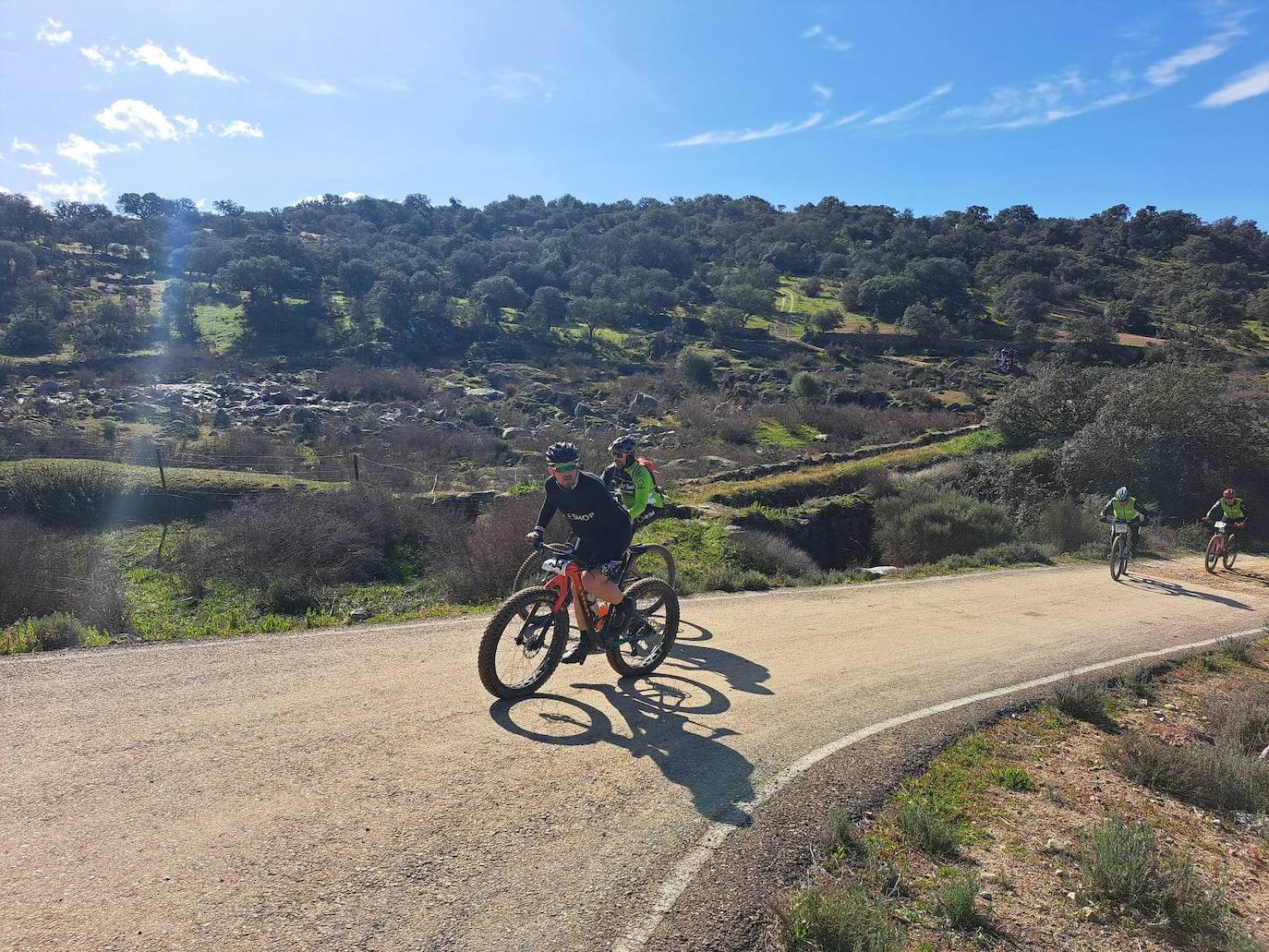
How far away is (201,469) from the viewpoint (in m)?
23.2

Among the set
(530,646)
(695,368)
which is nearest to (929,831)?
(530,646)

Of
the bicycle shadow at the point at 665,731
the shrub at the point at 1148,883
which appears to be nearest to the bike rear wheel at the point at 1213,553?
the shrub at the point at 1148,883

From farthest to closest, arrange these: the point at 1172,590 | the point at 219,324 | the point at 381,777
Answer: the point at 219,324
the point at 1172,590
the point at 381,777

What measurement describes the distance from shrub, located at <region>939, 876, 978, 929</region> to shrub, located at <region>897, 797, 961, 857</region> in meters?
0.54

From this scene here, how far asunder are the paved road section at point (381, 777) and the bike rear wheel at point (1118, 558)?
307 inches

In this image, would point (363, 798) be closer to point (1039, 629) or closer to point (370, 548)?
point (1039, 629)

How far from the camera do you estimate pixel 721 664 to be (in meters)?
7.38

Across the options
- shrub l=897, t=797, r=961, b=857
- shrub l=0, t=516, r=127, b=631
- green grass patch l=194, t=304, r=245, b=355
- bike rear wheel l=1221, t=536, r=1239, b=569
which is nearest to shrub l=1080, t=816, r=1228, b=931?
shrub l=897, t=797, r=961, b=857

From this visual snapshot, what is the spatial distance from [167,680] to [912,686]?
271 inches

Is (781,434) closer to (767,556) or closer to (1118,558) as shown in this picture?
(1118,558)

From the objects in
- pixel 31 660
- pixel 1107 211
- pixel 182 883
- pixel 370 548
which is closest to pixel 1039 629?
pixel 182 883

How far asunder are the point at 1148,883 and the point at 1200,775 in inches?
100

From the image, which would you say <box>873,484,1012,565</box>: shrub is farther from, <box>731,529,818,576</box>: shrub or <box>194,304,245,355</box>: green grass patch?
<box>194,304,245,355</box>: green grass patch

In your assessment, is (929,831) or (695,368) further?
(695,368)
